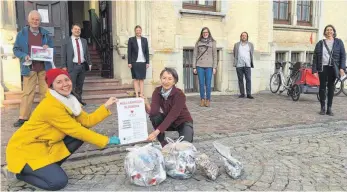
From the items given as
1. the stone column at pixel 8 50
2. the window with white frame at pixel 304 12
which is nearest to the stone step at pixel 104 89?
the stone column at pixel 8 50

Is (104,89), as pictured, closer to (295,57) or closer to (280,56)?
(280,56)

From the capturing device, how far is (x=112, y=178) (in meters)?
3.40

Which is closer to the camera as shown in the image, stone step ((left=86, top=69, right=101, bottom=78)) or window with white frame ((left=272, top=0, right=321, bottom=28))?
stone step ((left=86, top=69, right=101, bottom=78))

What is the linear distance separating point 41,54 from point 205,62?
3.75 metres

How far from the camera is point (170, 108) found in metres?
4.02

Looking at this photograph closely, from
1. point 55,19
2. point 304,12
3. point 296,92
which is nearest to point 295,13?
point 304,12

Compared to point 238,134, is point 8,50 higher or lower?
higher

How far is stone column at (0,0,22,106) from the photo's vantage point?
23.0 ft

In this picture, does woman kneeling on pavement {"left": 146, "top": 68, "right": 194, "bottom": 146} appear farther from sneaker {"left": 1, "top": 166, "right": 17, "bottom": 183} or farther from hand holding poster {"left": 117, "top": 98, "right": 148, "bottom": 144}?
sneaker {"left": 1, "top": 166, "right": 17, "bottom": 183}

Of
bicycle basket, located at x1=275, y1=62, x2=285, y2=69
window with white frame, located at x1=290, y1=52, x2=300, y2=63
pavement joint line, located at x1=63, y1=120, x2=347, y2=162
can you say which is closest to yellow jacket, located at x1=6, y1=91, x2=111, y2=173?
pavement joint line, located at x1=63, y1=120, x2=347, y2=162

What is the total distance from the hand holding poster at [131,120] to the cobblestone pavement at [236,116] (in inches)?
40.4

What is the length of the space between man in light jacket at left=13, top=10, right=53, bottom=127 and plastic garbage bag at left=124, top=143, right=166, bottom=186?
2.99 meters

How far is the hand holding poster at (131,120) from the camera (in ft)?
10.7

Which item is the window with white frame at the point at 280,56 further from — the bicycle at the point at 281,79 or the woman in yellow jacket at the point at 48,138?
the woman in yellow jacket at the point at 48,138
